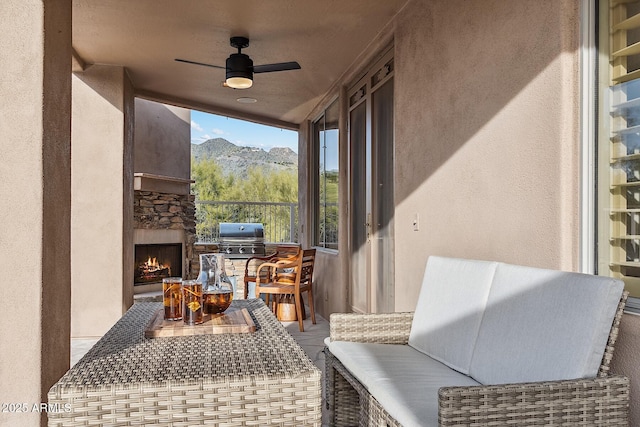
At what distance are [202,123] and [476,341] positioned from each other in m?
28.2

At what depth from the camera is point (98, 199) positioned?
5062mm

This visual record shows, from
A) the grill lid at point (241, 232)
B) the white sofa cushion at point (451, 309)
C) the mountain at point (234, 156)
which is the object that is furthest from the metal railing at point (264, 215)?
the mountain at point (234, 156)

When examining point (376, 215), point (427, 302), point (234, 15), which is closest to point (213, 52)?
point (234, 15)

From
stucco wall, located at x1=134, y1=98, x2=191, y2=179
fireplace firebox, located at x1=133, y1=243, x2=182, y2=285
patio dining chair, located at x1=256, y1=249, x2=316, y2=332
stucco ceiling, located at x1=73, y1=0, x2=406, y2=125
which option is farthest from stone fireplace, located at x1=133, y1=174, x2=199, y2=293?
patio dining chair, located at x1=256, y1=249, x2=316, y2=332

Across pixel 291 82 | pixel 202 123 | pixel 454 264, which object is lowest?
pixel 454 264

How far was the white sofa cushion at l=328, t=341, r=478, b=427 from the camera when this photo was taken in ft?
5.39

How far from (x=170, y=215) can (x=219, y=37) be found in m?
3.85

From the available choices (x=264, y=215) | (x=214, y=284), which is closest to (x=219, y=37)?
(x=214, y=284)

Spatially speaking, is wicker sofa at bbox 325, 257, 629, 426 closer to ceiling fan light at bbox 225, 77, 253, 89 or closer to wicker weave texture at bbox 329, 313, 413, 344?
wicker weave texture at bbox 329, 313, 413, 344

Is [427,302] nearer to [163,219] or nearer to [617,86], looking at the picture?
[617,86]

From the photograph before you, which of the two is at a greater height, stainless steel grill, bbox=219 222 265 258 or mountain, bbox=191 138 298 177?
mountain, bbox=191 138 298 177

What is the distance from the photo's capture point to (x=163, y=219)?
753 cm

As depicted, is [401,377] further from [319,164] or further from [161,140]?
[161,140]

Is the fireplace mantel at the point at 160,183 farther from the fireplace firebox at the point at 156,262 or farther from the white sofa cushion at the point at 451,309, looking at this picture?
the white sofa cushion at the point at 451,309
